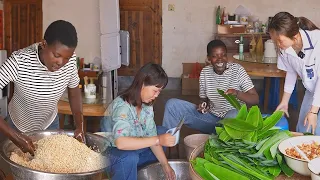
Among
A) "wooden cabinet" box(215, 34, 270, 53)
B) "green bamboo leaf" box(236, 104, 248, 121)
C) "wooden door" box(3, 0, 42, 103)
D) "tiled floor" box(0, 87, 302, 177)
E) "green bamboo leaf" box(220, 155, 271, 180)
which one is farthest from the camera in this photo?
"wooden cabinet" box(215, 34, 270, 53)

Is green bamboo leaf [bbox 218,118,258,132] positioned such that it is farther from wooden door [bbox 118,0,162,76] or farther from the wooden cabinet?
wooden door [bbox 118,0,162,76]

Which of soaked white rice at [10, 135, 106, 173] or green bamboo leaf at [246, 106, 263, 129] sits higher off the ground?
green bamboo leaf at [246, 106, 263, 129]

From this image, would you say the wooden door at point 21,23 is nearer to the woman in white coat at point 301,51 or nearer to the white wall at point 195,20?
the white wall at point 195,20

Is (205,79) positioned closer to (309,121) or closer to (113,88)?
(309,121)

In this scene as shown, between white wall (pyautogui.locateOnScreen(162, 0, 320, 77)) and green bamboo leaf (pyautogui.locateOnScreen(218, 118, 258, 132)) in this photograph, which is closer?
green bamboo leaf (pyautogui.locateOnScreen(218, 118, 258, 132))

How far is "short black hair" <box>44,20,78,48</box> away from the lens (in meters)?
2.30

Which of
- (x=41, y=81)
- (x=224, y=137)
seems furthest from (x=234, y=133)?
(x=41, y=81)

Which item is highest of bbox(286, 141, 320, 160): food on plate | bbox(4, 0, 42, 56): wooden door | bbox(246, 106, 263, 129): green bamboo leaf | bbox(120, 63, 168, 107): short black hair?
bbox(4, 0, 42, 56): wooden door

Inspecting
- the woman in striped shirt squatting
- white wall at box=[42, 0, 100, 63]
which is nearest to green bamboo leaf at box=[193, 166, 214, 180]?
the woman in striped shirt squatting

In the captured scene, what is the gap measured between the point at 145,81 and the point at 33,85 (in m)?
0.64

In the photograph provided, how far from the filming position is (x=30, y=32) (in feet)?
21.4

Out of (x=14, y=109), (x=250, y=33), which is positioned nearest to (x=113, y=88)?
(x=250, y=33)

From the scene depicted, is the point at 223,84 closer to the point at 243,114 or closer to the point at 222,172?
the point at 243,114

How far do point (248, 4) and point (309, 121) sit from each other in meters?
4.78
